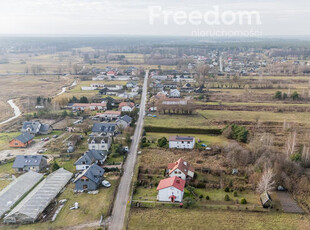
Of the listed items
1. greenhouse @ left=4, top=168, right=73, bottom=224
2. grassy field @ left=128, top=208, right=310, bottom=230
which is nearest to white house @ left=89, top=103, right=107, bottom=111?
greenhouse @ left=4, top=168, right=73, bottom=224

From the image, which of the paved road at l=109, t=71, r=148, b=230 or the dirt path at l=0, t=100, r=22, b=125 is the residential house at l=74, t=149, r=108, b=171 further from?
the dirt path at l=0, t=100, r=22, b=125

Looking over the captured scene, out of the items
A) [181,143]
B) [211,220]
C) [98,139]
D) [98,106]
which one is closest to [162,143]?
[181,143]

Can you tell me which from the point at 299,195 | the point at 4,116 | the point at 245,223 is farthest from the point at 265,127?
the point at 4,116

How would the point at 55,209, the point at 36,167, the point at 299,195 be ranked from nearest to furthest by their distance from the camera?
the point at 55,209 < the point at 299,195 < the point at 36,167

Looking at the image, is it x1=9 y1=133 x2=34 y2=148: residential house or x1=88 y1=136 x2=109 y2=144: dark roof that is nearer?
x1=88 y1=136 x2=109 y2=144: dark roof

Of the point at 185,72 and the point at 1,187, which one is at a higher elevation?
the point at 185,72

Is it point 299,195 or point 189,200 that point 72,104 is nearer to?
point 189,200

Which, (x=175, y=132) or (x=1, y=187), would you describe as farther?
(x=175, y=132)
